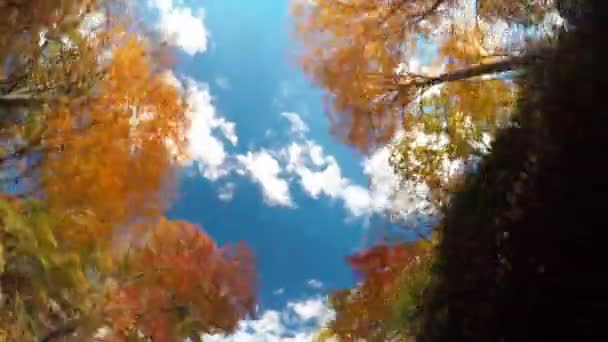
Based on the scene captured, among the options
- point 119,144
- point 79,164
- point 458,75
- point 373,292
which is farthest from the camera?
point 373,292

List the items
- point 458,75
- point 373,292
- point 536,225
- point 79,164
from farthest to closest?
point 373,292
point 458,75
point 79,164
point 536,225

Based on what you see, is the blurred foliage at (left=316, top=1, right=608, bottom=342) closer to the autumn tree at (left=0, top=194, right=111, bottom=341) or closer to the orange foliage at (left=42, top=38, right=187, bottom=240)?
the autumn tree at (left=0, top=194, right=111, bottom=341)

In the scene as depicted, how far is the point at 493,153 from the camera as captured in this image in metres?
3.55

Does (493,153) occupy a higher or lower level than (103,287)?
lower

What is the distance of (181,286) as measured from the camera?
511 inches

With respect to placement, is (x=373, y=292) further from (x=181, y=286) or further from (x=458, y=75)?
(x=181, y=286)

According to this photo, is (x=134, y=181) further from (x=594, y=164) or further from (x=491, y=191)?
(x=594, y=164)

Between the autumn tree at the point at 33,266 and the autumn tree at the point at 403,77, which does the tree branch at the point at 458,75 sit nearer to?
the autumn tree at the point at 403,77

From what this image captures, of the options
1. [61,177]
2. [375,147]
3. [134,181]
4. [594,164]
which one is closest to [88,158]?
[61,177]

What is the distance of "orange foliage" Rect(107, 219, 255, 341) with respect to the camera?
1084 centimetres

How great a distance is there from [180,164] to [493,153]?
22.9 ft

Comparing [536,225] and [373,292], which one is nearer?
[536,225]

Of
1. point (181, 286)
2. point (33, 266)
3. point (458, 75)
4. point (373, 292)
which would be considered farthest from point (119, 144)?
point (181, 286)

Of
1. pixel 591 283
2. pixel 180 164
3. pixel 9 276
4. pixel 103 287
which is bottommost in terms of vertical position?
pixel 591 283
